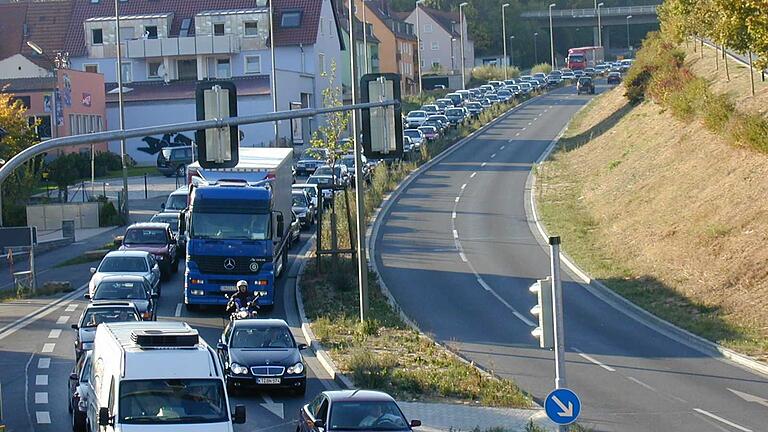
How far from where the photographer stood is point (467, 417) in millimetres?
20531

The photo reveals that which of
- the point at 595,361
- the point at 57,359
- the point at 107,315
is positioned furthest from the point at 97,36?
the point at 595,361

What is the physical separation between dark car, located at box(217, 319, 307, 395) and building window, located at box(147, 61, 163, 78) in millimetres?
63982

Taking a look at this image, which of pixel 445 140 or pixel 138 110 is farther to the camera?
pixel 138 110

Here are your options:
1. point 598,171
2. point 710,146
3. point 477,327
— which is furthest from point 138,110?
point 477,327

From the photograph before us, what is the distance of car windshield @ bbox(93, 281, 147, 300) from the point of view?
95.5ft

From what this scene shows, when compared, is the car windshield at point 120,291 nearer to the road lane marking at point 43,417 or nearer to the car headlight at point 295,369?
the car headlight at point 295,369

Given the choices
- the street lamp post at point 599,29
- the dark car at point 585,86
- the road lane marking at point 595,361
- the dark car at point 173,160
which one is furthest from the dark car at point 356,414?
the street lamp post at point 599,29

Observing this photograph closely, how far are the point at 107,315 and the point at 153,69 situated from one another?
207 feet

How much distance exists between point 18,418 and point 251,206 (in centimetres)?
1204

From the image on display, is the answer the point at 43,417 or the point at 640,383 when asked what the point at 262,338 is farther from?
the point at 640,383

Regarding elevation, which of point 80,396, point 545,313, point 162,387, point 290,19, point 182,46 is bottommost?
point 80,396

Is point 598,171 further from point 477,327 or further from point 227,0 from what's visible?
point 227,0

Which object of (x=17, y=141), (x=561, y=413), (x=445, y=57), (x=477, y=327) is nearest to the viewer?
(x=561, y=413)

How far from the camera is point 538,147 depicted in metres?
A: 71.3
